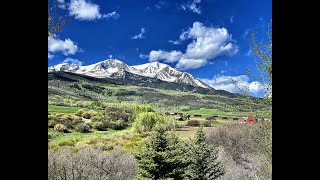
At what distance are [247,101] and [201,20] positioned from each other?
88.9 metres

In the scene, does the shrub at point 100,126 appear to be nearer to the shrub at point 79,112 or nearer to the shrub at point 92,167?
the shrub at point 79,112

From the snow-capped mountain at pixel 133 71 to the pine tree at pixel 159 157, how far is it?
53337 mm

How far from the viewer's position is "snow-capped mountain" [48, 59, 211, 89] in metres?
68.8

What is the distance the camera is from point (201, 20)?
92375 mm

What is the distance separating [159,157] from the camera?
12828 millimetres

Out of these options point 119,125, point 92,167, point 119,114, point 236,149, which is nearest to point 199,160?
point 92,167

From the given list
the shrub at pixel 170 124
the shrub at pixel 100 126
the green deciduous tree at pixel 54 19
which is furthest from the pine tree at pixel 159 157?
the shrub at pixel 100 126

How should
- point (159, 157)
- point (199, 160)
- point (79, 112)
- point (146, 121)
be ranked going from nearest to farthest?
1. point (159, 157)
2. point (199, 160)
3. point (146, 121)
4. point (79, 112)

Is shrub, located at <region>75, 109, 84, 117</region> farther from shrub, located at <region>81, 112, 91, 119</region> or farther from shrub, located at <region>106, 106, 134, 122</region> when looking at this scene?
shrub, located at <region>106, 106, 134, 122</region>

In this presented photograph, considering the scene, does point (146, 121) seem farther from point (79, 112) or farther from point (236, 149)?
point (236, 149)

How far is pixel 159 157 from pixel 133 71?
66306 millimetres

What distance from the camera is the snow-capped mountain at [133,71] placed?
68750 millimetres

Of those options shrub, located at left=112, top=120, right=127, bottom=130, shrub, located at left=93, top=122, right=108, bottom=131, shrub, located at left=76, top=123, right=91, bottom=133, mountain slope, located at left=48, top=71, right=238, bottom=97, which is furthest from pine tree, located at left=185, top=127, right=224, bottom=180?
mountain slope, located at left=48, top=71, right=238, bottom=97
